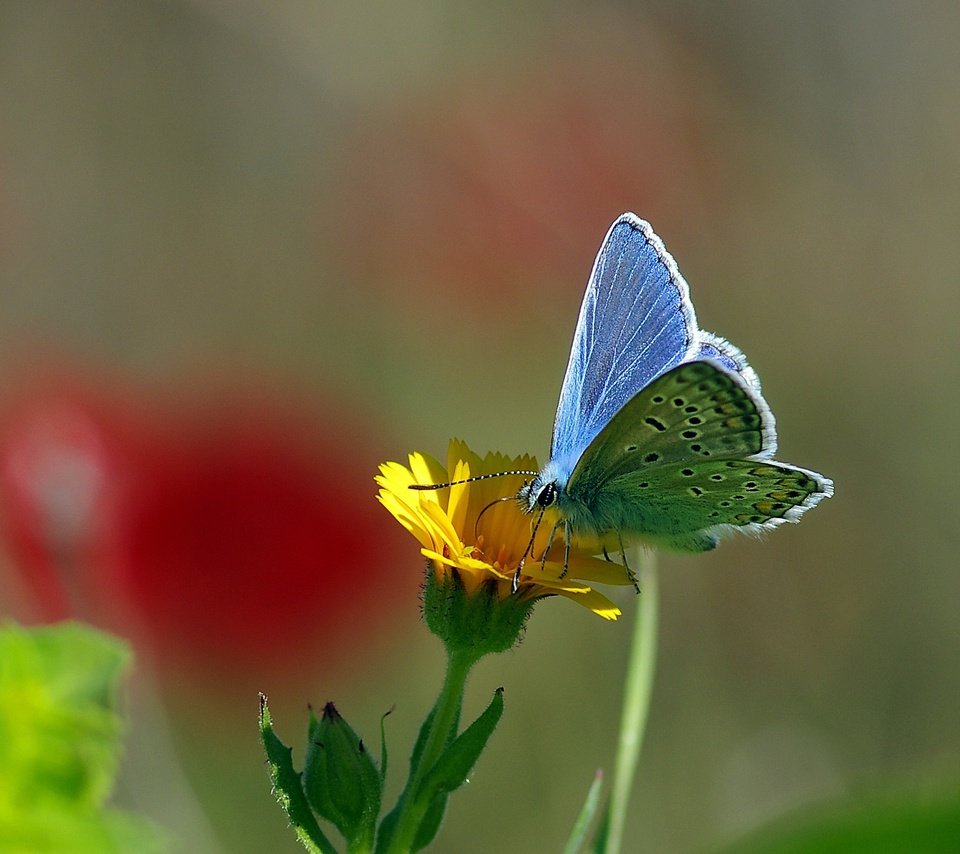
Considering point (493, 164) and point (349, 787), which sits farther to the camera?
point (493, 164)

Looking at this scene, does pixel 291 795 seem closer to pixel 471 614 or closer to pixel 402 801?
pixel 402 801

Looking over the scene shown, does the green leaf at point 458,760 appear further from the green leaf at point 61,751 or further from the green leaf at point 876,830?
the green leaf at point 876,830

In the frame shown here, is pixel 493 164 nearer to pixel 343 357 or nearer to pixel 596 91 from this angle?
pixel 596 91

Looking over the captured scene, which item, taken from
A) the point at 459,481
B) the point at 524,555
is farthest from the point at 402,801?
the point at 459,481

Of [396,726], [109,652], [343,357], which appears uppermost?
[343,357]

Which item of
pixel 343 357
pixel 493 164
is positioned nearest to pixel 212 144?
pixel 343 357

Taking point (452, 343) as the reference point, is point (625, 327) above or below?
below

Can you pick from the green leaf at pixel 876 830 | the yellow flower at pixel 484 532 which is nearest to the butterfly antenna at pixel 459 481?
the yellow flower at pixel 484 532

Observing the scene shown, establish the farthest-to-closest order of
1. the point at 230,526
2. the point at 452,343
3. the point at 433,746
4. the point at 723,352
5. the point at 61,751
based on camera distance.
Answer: the point at 452,343 < the point at 230,526 < the point at 723,352 < the point at 433,746 < the point at 61,751
